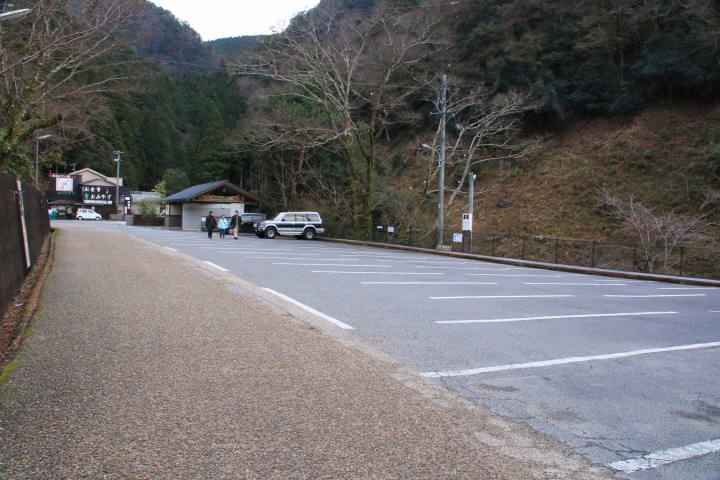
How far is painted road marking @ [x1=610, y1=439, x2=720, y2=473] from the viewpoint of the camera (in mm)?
3875

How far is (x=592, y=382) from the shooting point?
231 inches

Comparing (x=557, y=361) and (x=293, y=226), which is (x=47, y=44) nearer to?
(x=557, y=361)

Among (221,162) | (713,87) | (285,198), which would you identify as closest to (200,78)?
(221,162)

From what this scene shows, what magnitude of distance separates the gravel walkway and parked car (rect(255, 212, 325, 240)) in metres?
26.8

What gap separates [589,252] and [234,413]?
26.8 meters

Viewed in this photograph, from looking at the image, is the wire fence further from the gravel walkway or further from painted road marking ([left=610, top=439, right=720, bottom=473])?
the gravel walkway

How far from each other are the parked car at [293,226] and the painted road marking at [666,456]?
3128 centimetres

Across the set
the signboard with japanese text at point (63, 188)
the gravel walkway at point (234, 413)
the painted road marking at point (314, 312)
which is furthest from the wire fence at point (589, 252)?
the signboard with japanese text at point (63, 188)

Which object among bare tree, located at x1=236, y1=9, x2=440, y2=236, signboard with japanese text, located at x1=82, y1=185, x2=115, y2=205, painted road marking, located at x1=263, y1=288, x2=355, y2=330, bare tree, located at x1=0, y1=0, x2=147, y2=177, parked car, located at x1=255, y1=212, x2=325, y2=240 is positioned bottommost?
painted road marking, located at x1=263, y1=288, x2=355, y2=330

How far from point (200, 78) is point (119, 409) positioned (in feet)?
307

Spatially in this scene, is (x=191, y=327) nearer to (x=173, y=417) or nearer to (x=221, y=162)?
(x=173, y=417)

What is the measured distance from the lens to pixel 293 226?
35.0m

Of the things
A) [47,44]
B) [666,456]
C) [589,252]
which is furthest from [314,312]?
[589,252]

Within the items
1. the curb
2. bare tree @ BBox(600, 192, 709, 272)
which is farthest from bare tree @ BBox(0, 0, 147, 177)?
bare tree @ BBox(600, 192, 709, 272)
